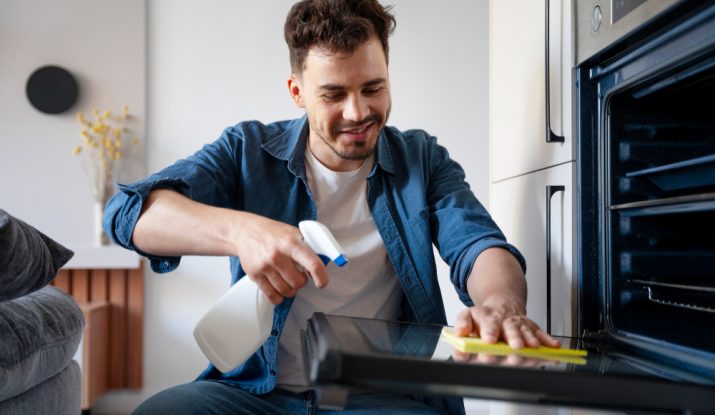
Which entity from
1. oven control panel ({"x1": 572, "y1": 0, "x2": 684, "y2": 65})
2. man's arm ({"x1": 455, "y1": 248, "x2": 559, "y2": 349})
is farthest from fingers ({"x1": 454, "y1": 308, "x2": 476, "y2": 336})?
oven control panel ({"x1": 572, "y1": 0, "x2": 684, "y2": 65})

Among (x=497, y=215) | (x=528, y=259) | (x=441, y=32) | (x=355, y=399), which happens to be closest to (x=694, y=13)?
(x=528, y=259)

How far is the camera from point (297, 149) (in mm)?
1539

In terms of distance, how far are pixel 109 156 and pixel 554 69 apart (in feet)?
7.64

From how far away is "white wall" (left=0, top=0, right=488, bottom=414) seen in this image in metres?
3.18

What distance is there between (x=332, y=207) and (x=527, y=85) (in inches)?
18.8

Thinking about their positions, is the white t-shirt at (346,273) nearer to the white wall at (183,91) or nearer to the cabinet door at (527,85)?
the cabinet door at (527,85)

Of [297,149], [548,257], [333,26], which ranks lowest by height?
[548,257]

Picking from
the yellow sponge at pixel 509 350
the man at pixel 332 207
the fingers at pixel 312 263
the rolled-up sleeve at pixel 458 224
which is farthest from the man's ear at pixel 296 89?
the yellow sponge at pixel 509 350

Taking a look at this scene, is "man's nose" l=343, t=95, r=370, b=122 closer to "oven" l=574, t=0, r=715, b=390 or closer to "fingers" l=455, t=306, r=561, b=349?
"oven" l=574, t=0, r=715, b=390

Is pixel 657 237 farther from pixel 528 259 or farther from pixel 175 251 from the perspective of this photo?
pixel 175 251

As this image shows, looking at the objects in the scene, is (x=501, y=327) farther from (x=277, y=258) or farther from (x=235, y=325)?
(x=235, y=325)

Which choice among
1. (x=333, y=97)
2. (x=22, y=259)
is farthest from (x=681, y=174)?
(x=22, y=259)

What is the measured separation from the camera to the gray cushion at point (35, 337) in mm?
1035

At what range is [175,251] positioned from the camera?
1300 millimetres
